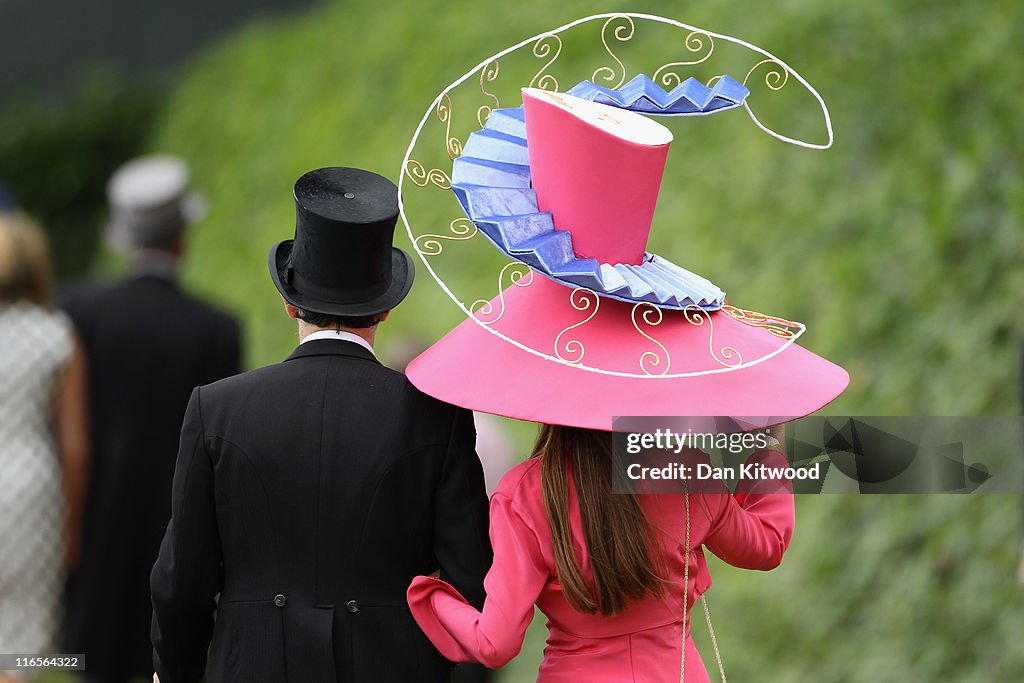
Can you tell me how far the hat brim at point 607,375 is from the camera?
2.27 m

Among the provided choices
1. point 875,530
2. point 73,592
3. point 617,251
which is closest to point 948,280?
point 875,530

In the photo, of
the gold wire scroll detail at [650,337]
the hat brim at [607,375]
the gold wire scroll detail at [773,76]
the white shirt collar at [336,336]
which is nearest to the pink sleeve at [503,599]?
the hat brim at [607,375]

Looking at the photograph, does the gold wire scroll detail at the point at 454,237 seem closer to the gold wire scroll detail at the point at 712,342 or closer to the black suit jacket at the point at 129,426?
the gold wire scroll detail at the point at 712,342

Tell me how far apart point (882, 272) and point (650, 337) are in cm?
251

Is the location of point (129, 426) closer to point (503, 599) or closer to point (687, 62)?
point (687, 62)

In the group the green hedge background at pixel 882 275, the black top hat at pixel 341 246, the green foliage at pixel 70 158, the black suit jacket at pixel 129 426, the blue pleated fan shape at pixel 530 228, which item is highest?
the blue pleated fan shape at pixel 530 228

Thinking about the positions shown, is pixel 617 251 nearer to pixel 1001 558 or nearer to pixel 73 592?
pixel 1001 558

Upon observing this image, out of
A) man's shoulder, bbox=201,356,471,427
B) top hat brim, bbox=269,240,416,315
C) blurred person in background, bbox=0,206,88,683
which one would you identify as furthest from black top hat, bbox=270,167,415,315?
blurred person in background, bbox=0,206,88,683

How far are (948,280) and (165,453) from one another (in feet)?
8.78

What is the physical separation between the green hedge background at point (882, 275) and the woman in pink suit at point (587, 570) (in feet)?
Result: 6.06

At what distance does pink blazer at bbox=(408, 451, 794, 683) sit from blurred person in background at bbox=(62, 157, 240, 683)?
2.21 meters

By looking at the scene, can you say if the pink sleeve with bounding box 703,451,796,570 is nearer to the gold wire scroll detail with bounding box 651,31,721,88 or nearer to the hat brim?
the hat brim

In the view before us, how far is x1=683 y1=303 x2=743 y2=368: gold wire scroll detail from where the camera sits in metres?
2.36

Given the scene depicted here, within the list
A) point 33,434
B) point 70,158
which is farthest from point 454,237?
point 70,158
